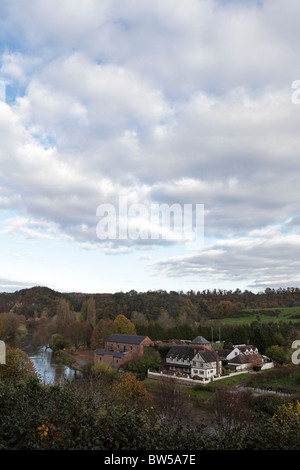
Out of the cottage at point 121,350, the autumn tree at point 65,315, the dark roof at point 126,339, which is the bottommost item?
the cottage at point 121,350

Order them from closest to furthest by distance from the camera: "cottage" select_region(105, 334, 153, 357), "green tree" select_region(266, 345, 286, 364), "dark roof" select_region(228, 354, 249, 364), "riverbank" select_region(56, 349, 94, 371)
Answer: "dark roof" select_region(228, 354, 249, 364) < "green tree" select_region(266, 345, 286, 364) < "riverbank" select_region(56, 349, 94, 371) < "cottage" select_region(105, 334, 153, 357)

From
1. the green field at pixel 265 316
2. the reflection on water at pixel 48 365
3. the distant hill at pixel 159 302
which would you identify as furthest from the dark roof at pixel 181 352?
the green field at pixel 265 316

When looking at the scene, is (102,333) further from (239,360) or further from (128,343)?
(239,360)

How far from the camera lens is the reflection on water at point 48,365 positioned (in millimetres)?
34037

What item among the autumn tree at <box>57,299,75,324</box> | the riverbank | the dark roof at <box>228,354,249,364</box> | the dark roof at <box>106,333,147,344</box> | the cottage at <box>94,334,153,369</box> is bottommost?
the riverbank

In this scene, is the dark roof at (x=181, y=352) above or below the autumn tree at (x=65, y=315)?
below

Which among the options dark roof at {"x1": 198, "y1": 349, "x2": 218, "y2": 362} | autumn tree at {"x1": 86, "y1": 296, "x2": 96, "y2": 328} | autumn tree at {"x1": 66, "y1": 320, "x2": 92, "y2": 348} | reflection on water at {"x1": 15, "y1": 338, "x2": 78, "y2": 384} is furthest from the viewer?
autumn tree at {"x1": 86, "y1": 296, "x2": 96, "y2": 328}

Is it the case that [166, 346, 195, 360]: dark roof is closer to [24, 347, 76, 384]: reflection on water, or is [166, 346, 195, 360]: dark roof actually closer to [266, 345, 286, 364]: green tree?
[266, 345, 286, 364]: green tree

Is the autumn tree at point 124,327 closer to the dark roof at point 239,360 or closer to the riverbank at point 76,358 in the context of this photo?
the riverbank at point 76,358

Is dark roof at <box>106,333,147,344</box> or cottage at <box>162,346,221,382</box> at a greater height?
dark roof at <box>106,333,147,344</box>

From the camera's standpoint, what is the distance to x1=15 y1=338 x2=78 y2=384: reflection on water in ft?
112

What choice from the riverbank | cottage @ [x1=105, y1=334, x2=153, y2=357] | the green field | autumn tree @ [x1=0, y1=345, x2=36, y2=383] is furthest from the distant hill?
autumn tree @ [x1=0, y1=345, x2=36, y2=383]

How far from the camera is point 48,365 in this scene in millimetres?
41281
